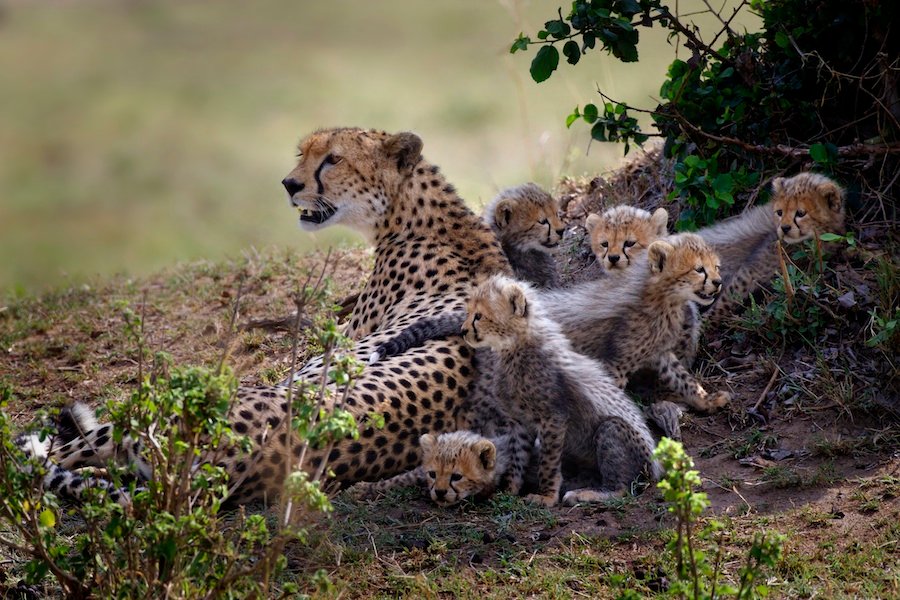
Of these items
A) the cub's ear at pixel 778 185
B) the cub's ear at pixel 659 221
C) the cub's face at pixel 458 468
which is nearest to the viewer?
the cub's face at pixel 458 468

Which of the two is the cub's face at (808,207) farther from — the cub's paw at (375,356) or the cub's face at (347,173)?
the cub's paw at (375,356)

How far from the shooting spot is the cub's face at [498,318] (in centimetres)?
436

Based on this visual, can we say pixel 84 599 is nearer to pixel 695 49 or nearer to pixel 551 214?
pixel 551 214

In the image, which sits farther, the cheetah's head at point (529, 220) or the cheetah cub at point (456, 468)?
the cheetah's head at point (529, 220)

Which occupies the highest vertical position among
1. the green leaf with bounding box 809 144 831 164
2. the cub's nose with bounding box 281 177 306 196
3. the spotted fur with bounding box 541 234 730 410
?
the cub's nose with bounding box 281 177 306 196

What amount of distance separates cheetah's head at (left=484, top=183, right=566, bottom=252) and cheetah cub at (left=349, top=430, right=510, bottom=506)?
1.56 metres

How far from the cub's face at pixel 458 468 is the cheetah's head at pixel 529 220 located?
1.61 metres

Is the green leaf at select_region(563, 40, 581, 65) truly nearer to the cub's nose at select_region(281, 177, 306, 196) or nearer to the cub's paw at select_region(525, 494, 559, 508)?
the cub's nose at select_region(281, 177, 306, 196)

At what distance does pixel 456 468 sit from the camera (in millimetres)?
4105

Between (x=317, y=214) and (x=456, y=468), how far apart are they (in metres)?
1.76

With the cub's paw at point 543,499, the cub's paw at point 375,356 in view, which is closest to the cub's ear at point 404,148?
the cub's paw at point 375,356

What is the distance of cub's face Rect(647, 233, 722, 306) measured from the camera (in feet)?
15.4

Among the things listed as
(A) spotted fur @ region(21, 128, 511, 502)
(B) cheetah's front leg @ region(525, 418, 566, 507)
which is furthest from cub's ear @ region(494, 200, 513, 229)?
(B) cheetah's front leg @ region(525, 418, 566, 507)

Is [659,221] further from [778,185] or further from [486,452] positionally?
[486,452]
